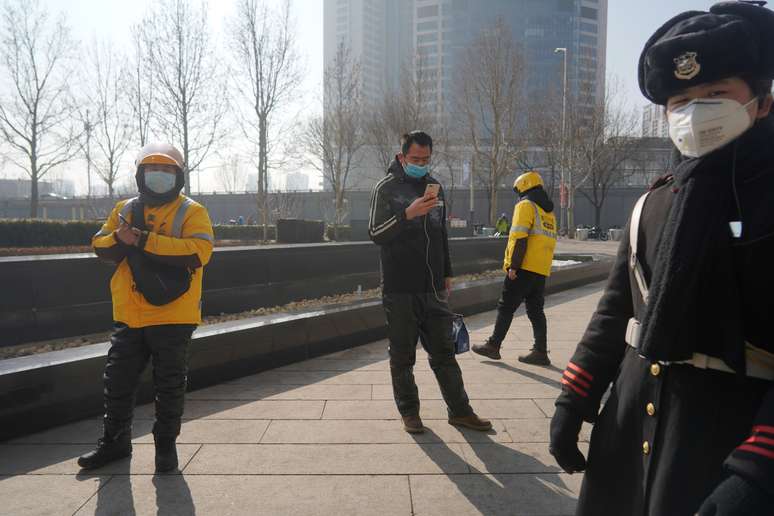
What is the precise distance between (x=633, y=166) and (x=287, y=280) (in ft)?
145

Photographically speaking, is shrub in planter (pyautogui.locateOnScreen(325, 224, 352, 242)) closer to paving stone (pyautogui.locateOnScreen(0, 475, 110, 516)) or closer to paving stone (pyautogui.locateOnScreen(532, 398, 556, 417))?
paving stone (pyautogui.locateOnScreen(532, 398, 556, 417))

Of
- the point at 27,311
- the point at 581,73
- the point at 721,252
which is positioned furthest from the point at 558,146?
the point at 721,252

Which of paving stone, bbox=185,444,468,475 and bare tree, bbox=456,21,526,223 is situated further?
bare tree, bbox=456,21,526,223

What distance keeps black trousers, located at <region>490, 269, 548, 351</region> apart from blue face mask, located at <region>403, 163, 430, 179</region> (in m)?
2.32

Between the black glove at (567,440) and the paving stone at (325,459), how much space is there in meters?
1.84

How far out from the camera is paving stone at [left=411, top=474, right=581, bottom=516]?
299cm

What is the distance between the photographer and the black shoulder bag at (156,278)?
338 centimetres

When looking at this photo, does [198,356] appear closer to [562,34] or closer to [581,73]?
[581,73]

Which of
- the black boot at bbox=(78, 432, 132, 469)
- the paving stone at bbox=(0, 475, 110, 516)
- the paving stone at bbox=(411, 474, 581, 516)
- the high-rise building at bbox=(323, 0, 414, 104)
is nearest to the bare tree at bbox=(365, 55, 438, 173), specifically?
the black boot at bbox=(78, 432, 132, 469)

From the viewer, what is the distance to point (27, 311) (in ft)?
19.9

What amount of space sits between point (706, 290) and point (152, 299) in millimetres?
2992

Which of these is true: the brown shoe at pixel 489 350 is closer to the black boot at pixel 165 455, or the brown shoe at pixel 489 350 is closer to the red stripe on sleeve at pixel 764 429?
the black boot at pixel 165 455

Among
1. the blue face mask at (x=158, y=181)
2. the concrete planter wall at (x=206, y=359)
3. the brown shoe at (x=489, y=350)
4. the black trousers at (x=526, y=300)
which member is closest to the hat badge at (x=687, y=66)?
the blue face mask at (x=158, y=181)

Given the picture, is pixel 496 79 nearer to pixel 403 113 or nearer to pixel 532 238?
pixel 403 113
